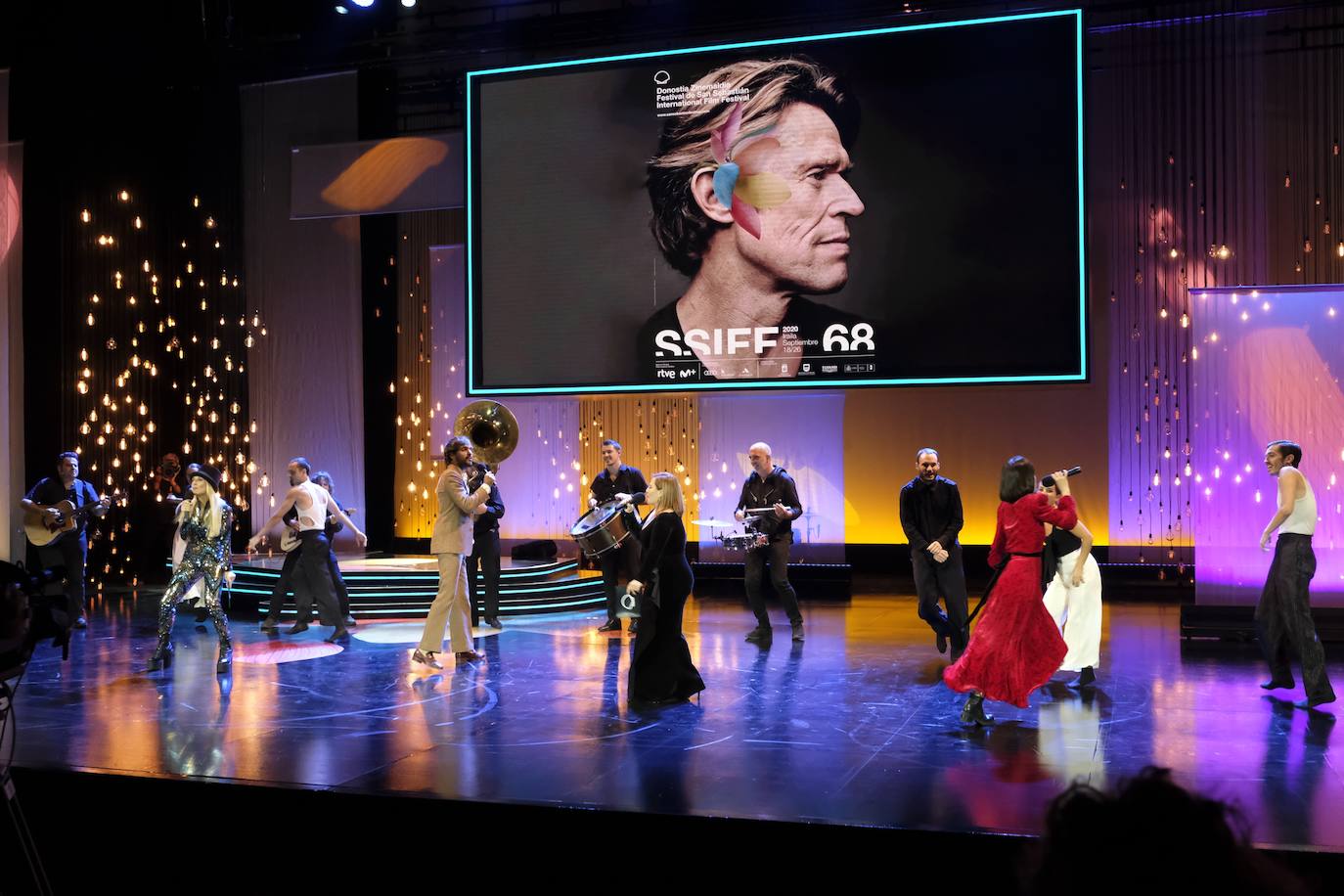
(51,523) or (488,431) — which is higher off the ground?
(488,431)

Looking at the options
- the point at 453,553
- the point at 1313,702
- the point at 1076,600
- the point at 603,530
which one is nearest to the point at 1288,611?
the point at 1313,702

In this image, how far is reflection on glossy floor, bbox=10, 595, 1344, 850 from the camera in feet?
16.0

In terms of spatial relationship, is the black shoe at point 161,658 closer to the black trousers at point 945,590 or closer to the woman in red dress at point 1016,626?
the black trousers at point 945,590

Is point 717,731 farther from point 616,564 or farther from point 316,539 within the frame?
point 316,539

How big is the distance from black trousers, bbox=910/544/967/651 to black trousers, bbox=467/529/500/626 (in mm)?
3929

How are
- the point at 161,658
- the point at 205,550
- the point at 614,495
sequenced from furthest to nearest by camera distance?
the point at 614,495
the point at 161,658
the point at 205,550

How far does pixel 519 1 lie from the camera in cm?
1350

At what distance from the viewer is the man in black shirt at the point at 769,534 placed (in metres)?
9.26

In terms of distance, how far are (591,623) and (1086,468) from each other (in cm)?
661

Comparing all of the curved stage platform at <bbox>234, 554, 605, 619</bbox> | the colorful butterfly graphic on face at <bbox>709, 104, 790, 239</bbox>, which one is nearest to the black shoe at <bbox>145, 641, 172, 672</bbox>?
the curved stage platform at <bbox>234, 554, 605, 619</bbox>

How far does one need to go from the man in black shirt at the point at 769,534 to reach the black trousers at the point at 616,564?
1.02 metres

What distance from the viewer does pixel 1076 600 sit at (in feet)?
24.4

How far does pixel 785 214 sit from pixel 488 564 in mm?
4729

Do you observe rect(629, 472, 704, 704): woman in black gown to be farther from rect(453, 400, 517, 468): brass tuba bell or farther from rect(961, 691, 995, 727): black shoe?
rect(453, 400, 517, 468): brass tuba bell
